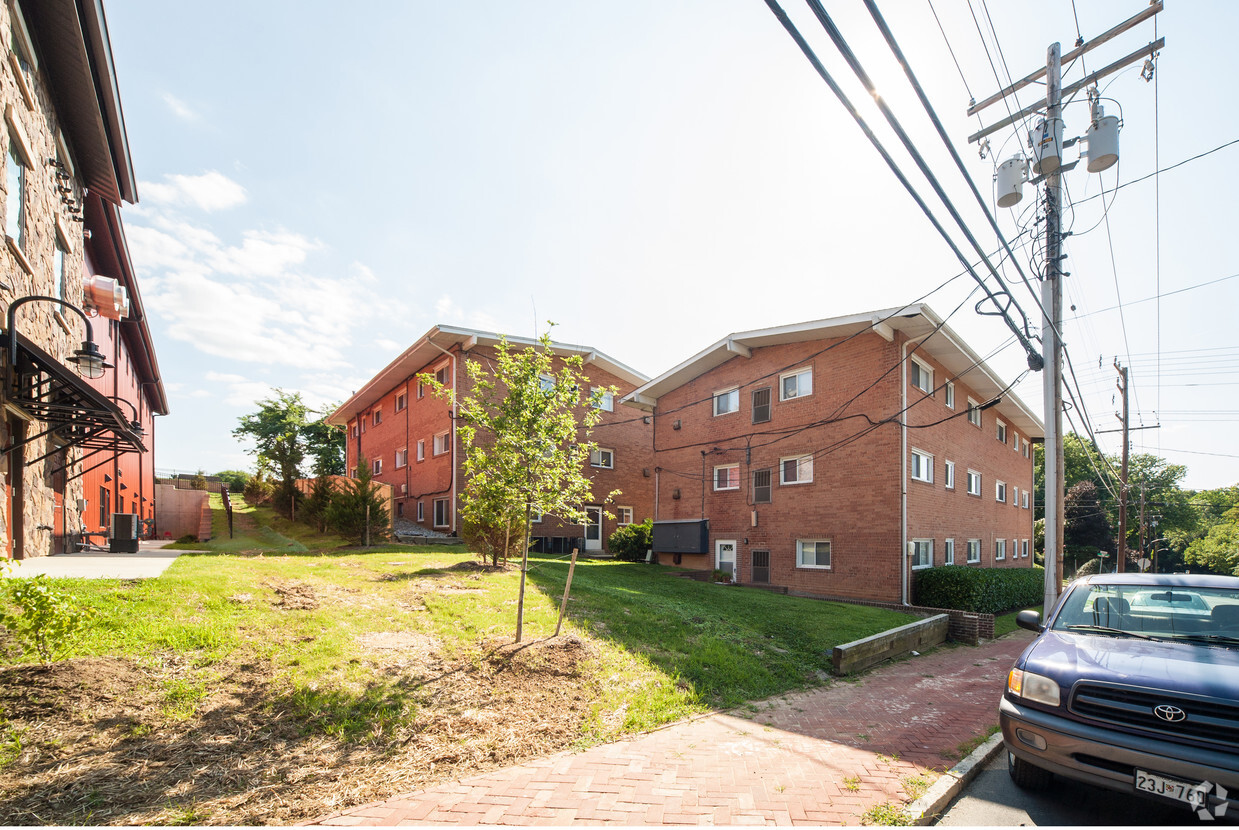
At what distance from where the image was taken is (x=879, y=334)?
1645cm

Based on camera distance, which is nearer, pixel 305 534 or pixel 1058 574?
pixel 1058 574

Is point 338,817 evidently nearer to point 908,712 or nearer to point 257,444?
point 908,712

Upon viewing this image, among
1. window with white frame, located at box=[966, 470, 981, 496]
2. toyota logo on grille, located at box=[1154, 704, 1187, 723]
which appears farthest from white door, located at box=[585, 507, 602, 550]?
toyota logo on grille, located at box=[1154, 704, 1187, 723]

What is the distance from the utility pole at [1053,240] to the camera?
32.7ft

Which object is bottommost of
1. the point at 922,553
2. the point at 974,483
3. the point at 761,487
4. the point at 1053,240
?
the point at 922,553

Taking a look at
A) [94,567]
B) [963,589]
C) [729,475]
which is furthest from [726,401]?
[94,567]

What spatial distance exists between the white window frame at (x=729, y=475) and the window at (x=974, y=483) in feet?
28.1

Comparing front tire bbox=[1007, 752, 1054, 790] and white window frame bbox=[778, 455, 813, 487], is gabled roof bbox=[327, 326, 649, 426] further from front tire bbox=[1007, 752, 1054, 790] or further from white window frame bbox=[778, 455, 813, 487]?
front tire bbox=[1007, 752, 1054, 790]

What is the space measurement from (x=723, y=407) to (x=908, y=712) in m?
14.8

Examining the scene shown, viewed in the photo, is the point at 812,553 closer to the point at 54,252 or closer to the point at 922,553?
the point at 922,553

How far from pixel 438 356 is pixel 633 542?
433 inches

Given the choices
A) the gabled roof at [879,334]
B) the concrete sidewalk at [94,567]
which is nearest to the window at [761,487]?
the gabled roof at [879,334]

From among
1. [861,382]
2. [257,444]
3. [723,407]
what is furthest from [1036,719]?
[257,444]

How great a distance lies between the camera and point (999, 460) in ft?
81.8
